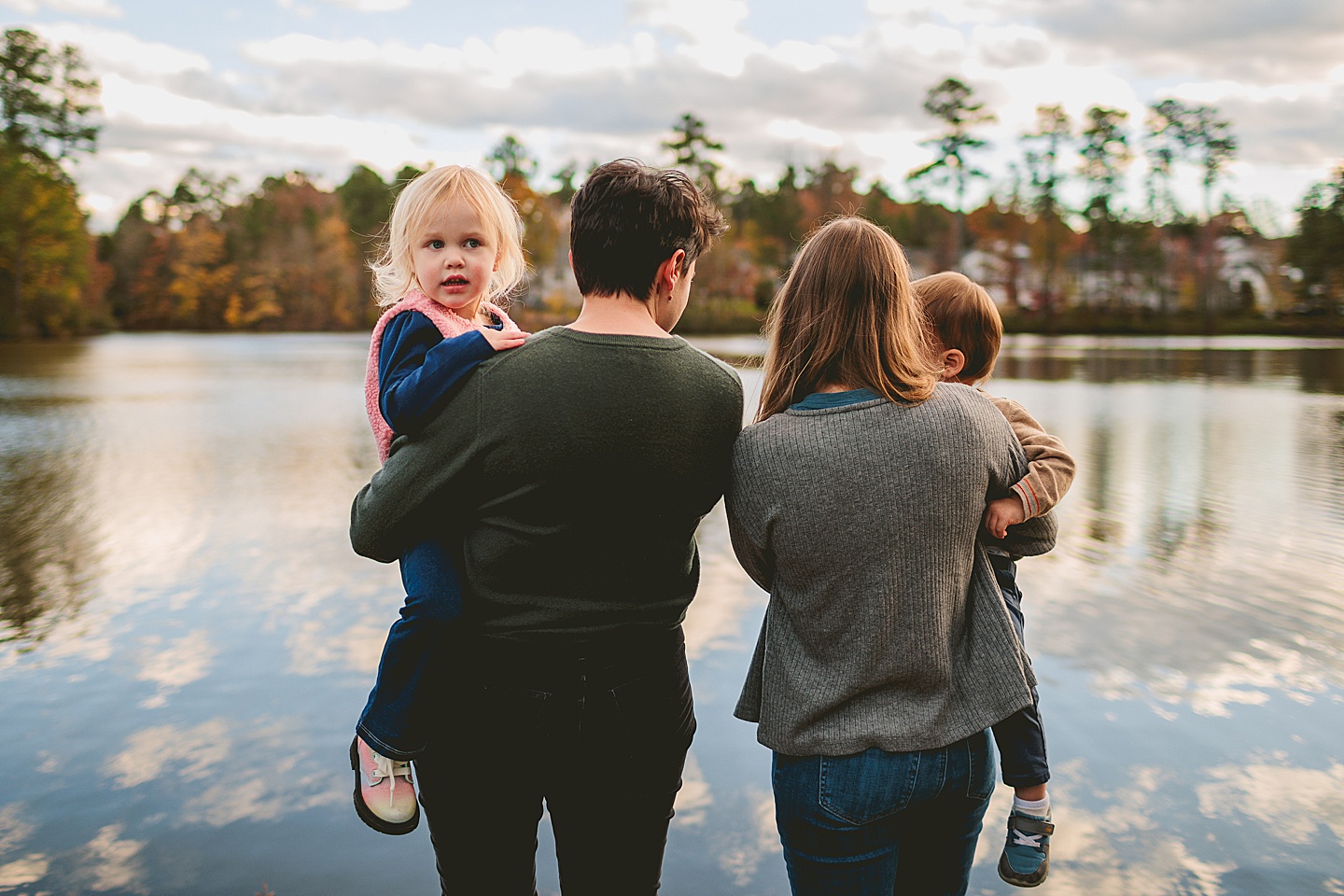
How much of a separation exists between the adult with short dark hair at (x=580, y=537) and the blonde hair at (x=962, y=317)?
Result: 756 millimetres

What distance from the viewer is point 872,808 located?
1531 mm

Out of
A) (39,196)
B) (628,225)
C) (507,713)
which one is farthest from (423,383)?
(39,196)

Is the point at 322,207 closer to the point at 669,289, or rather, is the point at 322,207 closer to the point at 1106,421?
the point at 1106,421

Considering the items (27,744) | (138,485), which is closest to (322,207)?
(138,485)

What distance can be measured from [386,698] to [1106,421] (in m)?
12.7

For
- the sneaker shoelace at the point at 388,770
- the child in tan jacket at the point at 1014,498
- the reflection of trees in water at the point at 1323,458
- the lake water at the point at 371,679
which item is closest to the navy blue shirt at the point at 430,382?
the sneaker shoelace at the point at 388,770

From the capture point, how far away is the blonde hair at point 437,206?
185 cm

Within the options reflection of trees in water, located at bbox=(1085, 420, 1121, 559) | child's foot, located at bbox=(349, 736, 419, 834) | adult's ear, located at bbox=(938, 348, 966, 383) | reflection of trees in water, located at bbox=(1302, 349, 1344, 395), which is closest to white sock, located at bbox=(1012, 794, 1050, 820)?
adult's ear, located at bbox=(938, 348, 966, 383)

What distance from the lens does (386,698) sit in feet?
5.55

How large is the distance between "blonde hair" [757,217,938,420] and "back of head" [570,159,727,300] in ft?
0.72

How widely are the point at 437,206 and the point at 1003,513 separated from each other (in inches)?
46.0

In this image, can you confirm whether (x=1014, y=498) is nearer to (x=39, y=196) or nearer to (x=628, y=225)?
(x=628, y=225)

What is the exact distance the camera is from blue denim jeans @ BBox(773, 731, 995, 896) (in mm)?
1533

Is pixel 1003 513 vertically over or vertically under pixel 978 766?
over
